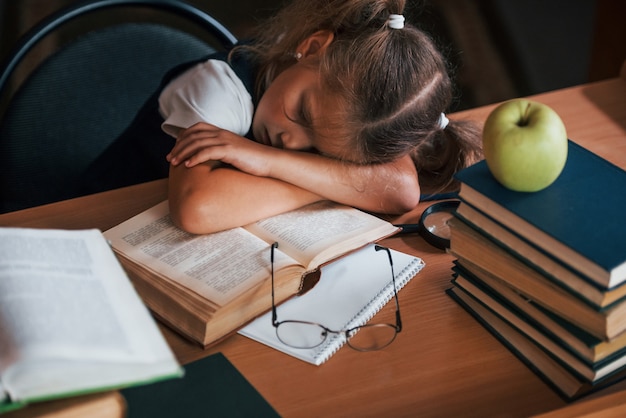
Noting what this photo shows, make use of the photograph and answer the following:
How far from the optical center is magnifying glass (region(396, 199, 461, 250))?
1136 millimetres

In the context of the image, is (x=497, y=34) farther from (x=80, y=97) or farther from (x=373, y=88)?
(x=373, y=88)

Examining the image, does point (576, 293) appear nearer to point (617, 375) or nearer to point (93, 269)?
point (617, 375)

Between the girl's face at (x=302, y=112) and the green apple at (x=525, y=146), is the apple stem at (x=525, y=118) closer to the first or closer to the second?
the green apple at (x=525, y=146)

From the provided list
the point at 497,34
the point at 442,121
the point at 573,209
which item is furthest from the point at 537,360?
the point at 497,34

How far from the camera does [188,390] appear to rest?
0.87m

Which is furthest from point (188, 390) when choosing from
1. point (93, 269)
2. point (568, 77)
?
point (568, 77)

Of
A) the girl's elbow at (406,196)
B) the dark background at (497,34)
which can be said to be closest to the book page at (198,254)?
the girl's elbow at (406,196)

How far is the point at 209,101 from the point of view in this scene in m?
1.33

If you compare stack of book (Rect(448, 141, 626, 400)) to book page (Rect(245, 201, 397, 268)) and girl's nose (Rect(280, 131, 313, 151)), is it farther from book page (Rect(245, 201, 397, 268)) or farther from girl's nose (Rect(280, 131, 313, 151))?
girl's nose (Rect(280, 131, 313, 151))

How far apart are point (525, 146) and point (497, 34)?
2.67 metres

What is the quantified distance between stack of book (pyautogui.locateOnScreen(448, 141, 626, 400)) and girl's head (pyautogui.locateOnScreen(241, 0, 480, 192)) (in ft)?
0.86

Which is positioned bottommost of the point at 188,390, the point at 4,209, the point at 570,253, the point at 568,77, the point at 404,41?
the point at 568,77

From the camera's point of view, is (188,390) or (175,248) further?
(175,248)

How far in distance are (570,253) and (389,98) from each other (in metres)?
0.44
